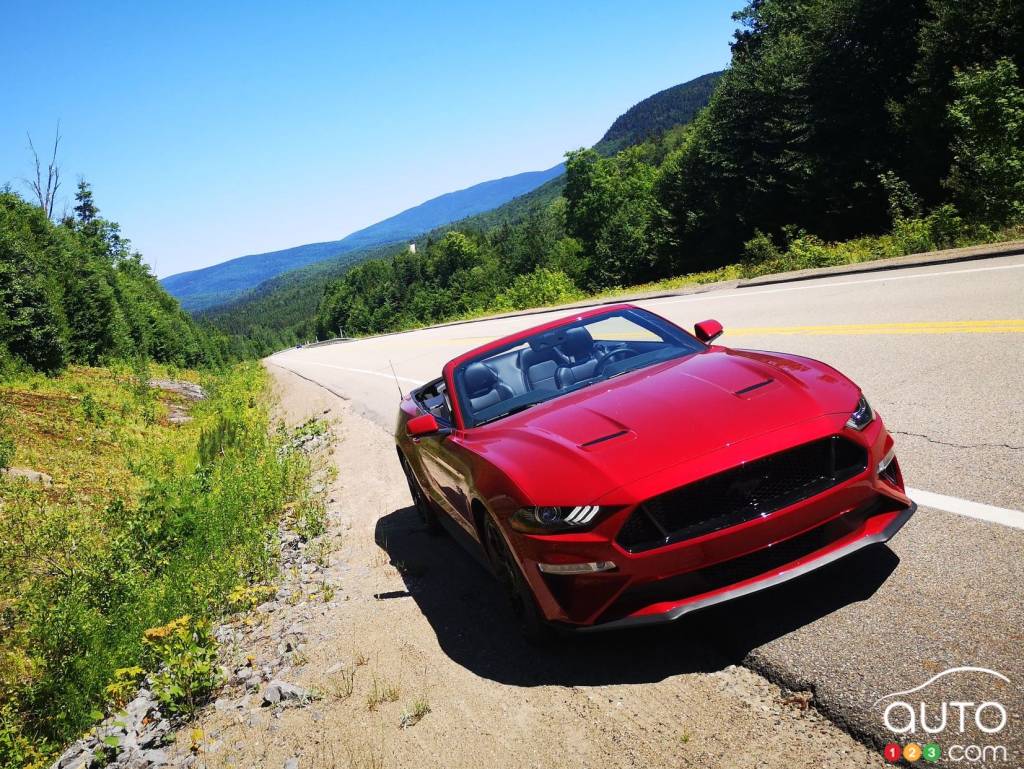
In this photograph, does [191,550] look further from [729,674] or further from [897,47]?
[897,47]

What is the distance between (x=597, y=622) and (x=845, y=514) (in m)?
1.18

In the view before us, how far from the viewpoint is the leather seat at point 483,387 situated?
4.96m

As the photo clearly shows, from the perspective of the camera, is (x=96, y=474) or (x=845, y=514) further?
(x=96, y=474)

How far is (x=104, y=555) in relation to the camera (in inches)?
314

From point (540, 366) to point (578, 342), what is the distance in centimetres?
33

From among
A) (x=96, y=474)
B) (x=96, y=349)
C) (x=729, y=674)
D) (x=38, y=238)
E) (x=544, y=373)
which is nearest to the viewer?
(x=729, y=674)

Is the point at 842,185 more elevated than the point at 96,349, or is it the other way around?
the point at 96,349

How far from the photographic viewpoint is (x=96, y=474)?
13.1 m

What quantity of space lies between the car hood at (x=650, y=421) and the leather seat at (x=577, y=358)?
16.0 inches

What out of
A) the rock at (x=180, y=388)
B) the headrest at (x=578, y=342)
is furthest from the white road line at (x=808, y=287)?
the rock at (x=180, y=388)

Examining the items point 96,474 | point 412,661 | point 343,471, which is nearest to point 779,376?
point 412,661

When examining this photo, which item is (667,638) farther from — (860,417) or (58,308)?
(58,308)

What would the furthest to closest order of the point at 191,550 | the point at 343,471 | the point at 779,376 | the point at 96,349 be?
the point at 96,349
the point at 343,471
the point at 191,550
the point at 779,376

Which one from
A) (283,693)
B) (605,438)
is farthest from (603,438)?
(283,693)
